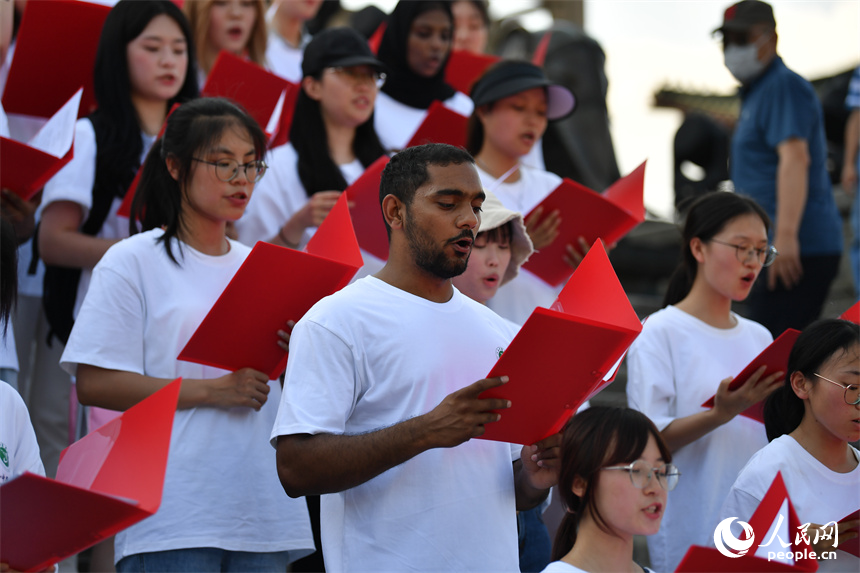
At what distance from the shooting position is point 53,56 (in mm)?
4391

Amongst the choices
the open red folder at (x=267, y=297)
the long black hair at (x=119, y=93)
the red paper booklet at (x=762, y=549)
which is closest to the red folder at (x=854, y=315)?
the red paper booklet at (x=762, y=549)

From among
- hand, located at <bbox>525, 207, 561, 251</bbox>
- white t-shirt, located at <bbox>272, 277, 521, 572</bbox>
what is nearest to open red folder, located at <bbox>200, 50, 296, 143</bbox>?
hand, located at <bbox>525, 207, 561, 251</bbox>

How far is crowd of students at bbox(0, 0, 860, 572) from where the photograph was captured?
256cm

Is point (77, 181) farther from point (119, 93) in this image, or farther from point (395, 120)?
point (395, 120)

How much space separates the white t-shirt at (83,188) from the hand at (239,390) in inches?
38.2

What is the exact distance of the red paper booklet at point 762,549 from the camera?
237 centimetres

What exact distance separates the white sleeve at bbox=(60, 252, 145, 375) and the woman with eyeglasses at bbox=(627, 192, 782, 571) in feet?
5.65

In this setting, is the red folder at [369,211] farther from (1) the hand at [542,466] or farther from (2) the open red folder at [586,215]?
(1) the hand at [542,466]

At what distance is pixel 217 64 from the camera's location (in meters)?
4.40

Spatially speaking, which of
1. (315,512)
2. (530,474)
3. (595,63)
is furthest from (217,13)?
(595,63)

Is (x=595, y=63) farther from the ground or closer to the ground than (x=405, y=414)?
farther from the ground

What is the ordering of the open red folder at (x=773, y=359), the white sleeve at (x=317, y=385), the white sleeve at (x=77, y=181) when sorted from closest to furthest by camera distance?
1. the white sleeve at (x=317, y=385)
2. the open red folder at (x=773, y=359)
3. the white sleeve at (x=77, y=181)

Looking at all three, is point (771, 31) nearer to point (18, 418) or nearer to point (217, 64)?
point (217, 64)

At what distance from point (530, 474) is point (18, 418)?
4.22 ft
